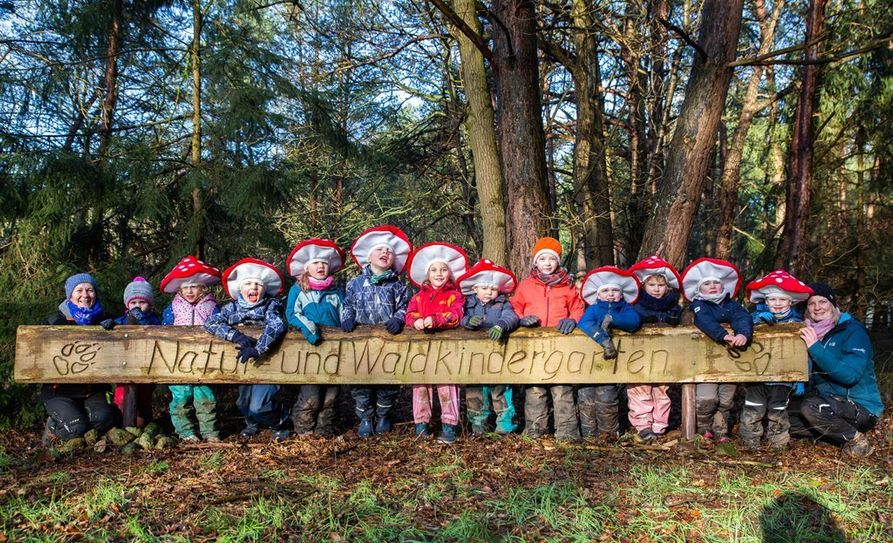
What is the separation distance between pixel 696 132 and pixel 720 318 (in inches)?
75.9

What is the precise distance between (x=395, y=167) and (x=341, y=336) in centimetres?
553

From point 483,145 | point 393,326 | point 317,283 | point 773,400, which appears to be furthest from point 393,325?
point 773,400

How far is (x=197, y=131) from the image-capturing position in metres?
7.36

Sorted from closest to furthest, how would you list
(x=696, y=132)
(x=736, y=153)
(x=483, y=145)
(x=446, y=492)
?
(x=446, y=492), (x=696, y=132), (x=483, y=145), (x=736, y=153)

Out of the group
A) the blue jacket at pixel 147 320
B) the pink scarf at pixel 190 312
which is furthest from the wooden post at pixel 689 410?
the blue jacket at pixel 147 320

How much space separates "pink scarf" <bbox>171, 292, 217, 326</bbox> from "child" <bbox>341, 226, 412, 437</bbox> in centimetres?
117

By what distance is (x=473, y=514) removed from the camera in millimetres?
3734

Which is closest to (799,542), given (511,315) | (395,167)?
(511,315)

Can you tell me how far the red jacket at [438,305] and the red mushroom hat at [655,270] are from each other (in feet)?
4.97

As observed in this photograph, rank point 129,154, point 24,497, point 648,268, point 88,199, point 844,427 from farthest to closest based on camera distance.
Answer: point 129,154, point 88,199, point 648,268, point 844,427, point 24,497

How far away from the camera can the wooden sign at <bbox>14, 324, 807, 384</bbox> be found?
5043 millimetres

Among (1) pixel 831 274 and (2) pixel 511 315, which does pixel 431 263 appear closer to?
(2) pixel 511 315

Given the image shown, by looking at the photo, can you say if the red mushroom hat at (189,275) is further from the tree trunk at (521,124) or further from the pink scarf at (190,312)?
the tree trunk at (521,124)

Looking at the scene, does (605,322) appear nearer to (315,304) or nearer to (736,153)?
(315,304)
